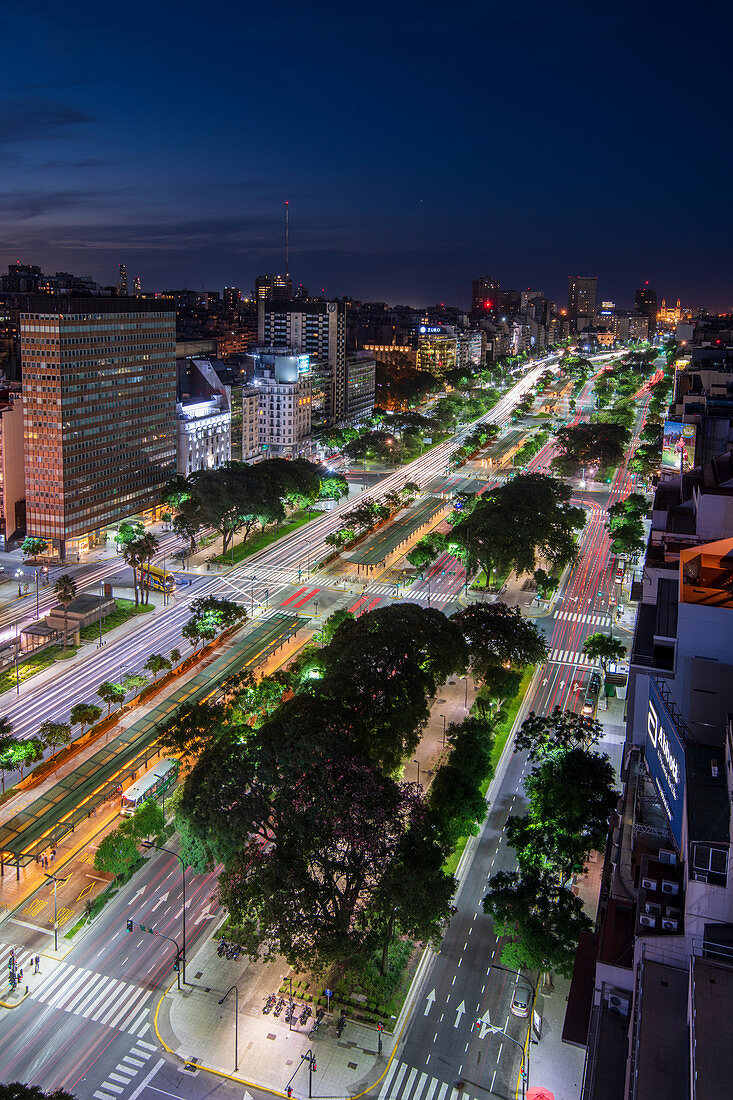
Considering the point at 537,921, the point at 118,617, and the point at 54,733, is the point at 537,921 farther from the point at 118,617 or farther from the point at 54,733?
the point at 118,617

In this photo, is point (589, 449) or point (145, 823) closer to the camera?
point (145, 823)

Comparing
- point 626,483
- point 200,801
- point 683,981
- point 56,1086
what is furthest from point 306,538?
point 683,981

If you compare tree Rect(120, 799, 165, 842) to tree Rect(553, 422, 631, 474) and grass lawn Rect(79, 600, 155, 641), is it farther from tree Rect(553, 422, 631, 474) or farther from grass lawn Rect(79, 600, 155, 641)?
tree Rect(553, 422, 631, 474)

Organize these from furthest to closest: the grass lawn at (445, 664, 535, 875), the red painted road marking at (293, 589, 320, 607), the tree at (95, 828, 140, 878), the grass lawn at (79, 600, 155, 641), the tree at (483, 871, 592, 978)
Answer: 1. the red painted road marking at (293, 589, 320, 607)
2. the grass lawn at (79, 600, 155, 641)
3. the grass lawn at (445, 664, 535, 875)
4. the tree at (95, 828, 140, 878)
5. the tree at (483, 871, 592, 978)

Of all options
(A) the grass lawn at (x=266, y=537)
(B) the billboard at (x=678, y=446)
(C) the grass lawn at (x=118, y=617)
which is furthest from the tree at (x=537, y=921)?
(B) the billboard at (x=678, y=446)

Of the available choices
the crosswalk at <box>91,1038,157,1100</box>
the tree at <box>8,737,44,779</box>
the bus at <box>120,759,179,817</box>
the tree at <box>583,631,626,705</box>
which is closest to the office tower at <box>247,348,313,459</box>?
the tree at <box>583,631,626,705</box>

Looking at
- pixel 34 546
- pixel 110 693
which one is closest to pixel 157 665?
pixel 110 693
